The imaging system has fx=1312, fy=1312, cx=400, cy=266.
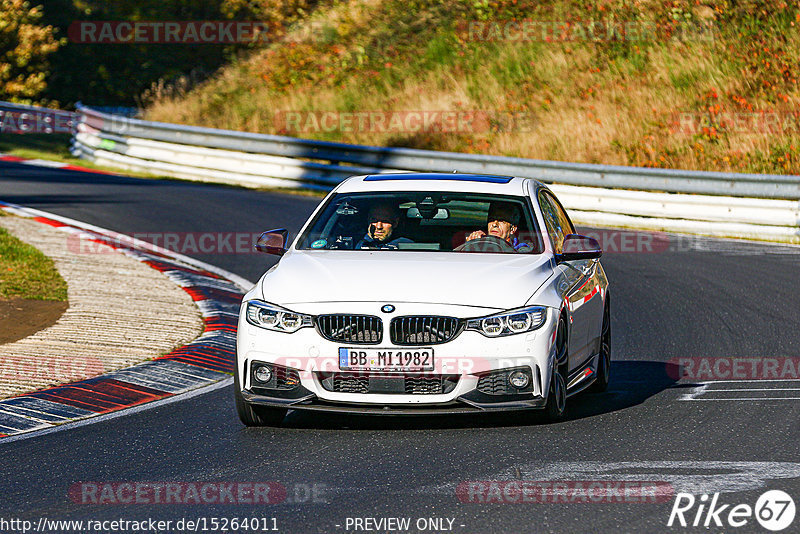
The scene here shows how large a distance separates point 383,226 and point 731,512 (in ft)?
12.6

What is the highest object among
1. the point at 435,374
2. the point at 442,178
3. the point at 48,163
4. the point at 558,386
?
the point at 442,178

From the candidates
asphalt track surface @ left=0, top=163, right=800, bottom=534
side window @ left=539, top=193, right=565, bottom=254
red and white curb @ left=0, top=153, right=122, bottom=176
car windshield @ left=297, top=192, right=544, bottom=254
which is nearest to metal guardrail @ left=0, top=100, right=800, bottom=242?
red and white curb @ left=0, top=153, right=122, bottom=176

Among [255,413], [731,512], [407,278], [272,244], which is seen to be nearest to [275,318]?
[255,413]

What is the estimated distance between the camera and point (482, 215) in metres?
9.43

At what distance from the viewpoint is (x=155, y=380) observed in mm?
9766

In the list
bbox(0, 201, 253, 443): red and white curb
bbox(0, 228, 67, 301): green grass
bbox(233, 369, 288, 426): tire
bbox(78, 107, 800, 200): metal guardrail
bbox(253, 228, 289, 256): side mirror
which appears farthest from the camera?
bbox(78, 107, 800, 200): metal guardrail

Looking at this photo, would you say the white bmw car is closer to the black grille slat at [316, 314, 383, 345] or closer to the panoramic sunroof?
the black grille slat at [316, 314, 383, 345]

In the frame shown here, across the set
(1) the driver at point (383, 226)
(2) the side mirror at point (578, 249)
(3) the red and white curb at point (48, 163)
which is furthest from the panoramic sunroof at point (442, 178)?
(3) the red and white curb at point (48, 163)

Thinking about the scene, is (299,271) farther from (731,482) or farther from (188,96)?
(188,96)

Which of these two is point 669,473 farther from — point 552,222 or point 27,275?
point 27,275

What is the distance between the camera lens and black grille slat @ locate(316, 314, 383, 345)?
25.1ft

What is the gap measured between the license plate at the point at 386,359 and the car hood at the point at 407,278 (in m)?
0.30

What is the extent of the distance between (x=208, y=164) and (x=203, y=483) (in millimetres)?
21153

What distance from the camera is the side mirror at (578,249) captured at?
8766 mm
